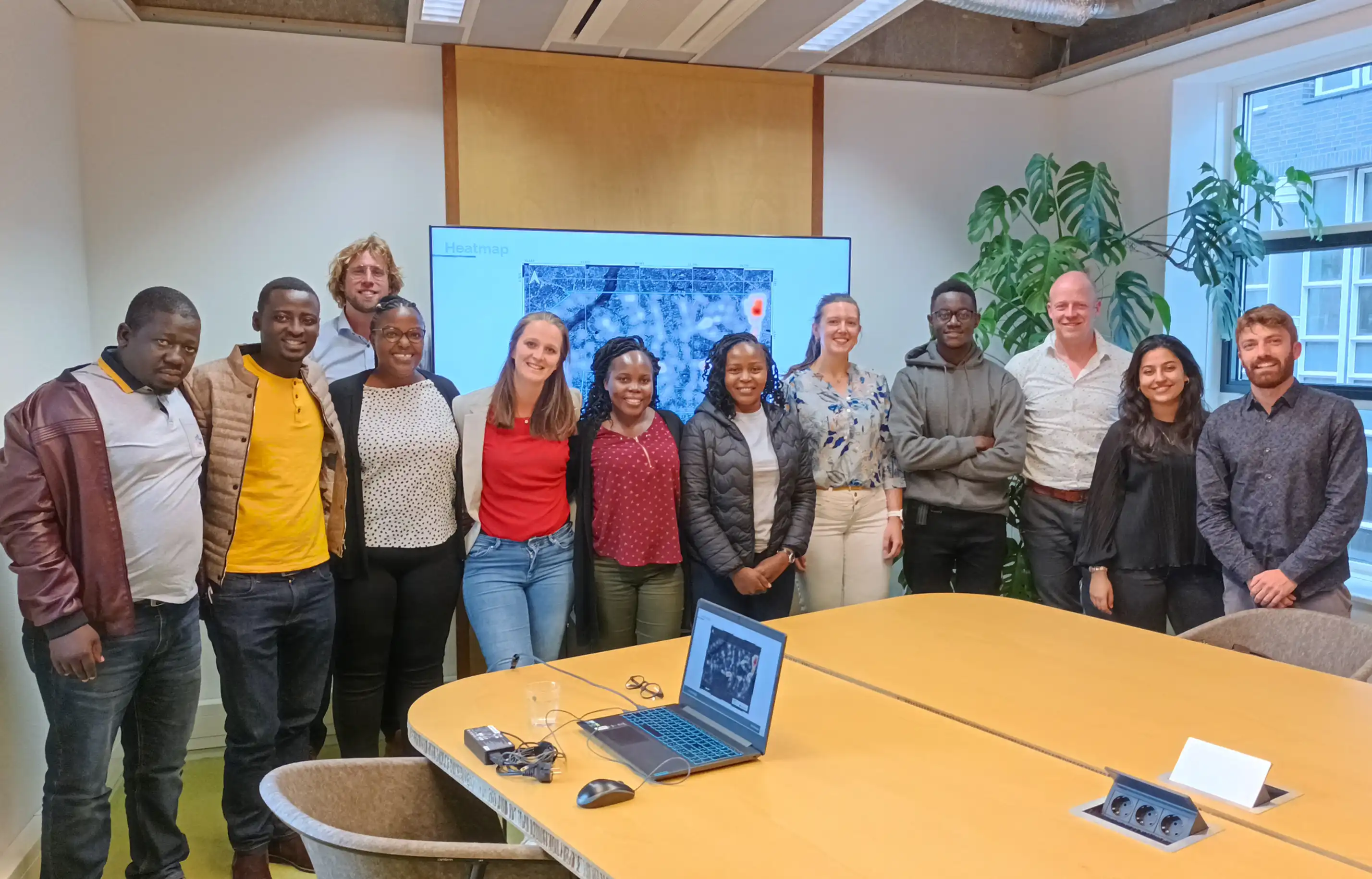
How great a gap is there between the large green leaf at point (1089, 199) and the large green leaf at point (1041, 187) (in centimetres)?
4

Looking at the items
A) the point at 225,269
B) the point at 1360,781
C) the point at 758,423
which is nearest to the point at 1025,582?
the point at 758,423

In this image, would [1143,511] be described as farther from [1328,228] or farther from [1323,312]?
[1328,228]

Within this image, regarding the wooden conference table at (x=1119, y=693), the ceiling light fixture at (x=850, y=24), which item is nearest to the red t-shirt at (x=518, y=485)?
the wooden conference table at (x=1119, y=693)

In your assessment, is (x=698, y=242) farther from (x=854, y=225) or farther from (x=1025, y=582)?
(x=1025, y=582)

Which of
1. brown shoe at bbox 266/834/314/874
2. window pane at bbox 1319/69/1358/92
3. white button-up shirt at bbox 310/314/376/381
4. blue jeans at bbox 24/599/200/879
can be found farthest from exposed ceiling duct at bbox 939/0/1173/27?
brown shoe at bbox 266/834/314/874

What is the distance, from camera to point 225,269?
154 inches

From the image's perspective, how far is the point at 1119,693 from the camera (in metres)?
2.16

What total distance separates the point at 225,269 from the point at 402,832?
2687 millimetres

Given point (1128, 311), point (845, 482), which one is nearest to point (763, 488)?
point (845, 482)

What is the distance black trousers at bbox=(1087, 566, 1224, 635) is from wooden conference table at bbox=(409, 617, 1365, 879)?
64.3 inches

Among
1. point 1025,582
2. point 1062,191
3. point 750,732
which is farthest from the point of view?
point 1062,191

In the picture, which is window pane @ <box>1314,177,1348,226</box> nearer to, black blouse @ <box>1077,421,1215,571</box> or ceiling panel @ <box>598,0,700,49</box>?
black blouse @ <box>1077,421,1215,571</box>

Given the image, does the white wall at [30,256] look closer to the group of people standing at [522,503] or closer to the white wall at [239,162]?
the white wall at [239,162]

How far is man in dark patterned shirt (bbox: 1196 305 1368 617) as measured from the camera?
3061 mm
